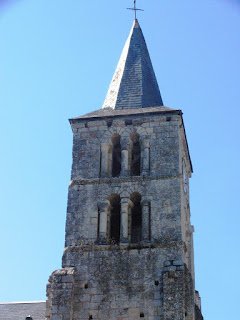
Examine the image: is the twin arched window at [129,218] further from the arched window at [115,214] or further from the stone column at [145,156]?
the stone column at [145,156]

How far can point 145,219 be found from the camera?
21.3 m

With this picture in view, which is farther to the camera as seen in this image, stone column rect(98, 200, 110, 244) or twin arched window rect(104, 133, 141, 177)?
twin arched window rect(104, 133, 141, 177)

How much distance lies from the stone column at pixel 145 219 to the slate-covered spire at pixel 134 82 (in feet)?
13.7

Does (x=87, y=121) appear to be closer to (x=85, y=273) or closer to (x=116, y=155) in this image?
(x=116, y=155)

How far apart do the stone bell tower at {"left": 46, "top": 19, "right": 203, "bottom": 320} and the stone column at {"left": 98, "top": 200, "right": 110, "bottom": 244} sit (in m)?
0.03

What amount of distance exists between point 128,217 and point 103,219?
772 mm

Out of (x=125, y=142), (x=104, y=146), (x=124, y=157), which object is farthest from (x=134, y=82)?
(x=124, y=157)

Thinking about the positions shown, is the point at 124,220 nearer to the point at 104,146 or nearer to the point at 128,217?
the point at 128,217

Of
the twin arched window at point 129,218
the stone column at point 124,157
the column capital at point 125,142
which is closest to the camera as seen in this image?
the twin arched window at point 129,218

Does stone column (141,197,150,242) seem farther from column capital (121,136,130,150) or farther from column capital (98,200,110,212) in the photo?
column capital (121,136,130,150)

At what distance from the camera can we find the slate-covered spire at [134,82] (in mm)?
24734

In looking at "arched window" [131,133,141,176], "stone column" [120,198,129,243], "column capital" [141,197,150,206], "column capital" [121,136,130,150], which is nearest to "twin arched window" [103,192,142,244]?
"stone column" [120,198,129,243]

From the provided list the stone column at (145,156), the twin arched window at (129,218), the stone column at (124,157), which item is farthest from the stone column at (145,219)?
the stone column at (124,157)

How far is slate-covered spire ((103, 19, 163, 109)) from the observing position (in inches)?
974
